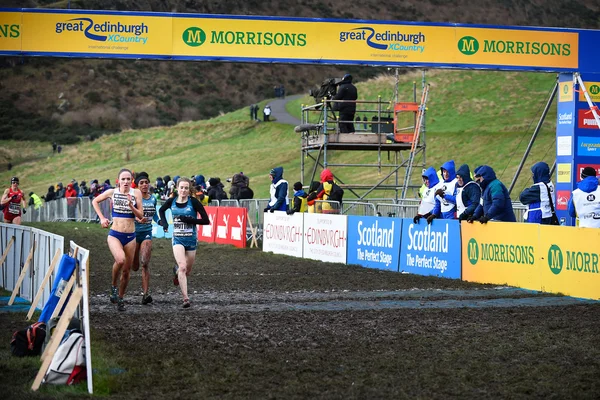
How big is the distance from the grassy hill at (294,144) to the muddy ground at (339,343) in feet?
80.4

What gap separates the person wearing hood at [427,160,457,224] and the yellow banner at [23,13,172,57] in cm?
877

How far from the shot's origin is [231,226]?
30.1m

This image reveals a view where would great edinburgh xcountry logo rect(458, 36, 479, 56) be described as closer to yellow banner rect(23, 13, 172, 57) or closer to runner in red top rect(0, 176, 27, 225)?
yellow banner rect(23, 13, 172, 57)

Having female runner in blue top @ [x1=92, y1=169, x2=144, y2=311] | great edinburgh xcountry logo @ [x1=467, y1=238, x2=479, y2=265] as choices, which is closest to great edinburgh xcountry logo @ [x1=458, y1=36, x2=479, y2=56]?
great edinburgh xcountry logo @ [x1=467, y1=238, x2=479, y2=265]

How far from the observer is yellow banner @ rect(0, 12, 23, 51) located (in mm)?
24938

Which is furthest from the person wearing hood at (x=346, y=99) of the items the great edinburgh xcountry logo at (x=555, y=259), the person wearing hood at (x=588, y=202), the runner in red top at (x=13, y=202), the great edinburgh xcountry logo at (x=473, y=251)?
the great edinburgh xcountry logo at (x=555, y=259)

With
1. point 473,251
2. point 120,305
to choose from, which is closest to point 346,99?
point 473,251

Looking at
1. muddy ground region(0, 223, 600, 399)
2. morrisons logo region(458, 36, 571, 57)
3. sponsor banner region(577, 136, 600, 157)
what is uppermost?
morrisons logo region(458, 36, 571, 57)

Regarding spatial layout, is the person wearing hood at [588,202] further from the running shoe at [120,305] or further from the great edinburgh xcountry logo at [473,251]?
the running shoe at [120,305]

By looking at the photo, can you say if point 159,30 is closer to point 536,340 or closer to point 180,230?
point 180,230

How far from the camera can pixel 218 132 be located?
75188 mm

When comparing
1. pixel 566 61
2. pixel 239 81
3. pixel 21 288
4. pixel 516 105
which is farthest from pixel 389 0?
pixel 21 288

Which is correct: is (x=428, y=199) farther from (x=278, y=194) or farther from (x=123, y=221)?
(x=123, y=221)

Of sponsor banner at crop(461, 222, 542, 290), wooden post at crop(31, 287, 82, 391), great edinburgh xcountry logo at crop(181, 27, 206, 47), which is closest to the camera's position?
wooden post at crop(31, 287, 82, 391)
